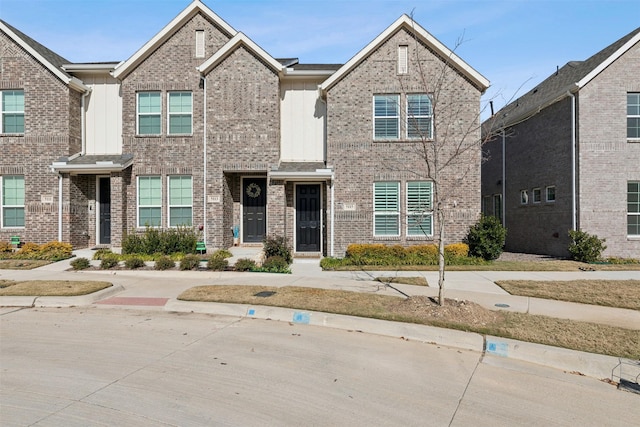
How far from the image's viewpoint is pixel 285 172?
14.3m

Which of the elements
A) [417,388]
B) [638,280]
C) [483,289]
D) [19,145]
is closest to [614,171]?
[638,280]

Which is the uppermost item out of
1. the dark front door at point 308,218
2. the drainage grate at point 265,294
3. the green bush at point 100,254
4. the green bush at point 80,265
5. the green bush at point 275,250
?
the dark front door at point 308,218

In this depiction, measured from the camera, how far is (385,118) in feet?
48.9

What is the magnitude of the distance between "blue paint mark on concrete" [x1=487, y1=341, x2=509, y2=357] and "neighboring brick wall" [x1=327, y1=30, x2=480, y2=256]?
8.74 m

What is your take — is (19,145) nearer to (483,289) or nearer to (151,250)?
(151,250)

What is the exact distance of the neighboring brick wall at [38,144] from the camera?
49.8 feet

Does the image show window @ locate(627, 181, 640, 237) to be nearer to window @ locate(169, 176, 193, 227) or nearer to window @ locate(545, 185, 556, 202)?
window @ locate(545, 185, 556, 202)

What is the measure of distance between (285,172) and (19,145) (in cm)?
1007

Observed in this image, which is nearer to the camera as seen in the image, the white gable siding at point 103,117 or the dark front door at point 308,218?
the dark front door at point 308,218

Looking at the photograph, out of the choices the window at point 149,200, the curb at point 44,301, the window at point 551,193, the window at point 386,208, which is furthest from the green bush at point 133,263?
the window at point 551,193

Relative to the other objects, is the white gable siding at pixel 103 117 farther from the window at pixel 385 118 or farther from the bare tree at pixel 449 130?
the bare tree at pixel 449 130

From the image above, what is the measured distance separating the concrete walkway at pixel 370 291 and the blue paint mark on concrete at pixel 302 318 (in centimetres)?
2

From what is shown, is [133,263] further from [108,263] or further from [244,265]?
[244,265]

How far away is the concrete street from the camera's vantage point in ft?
12.9
